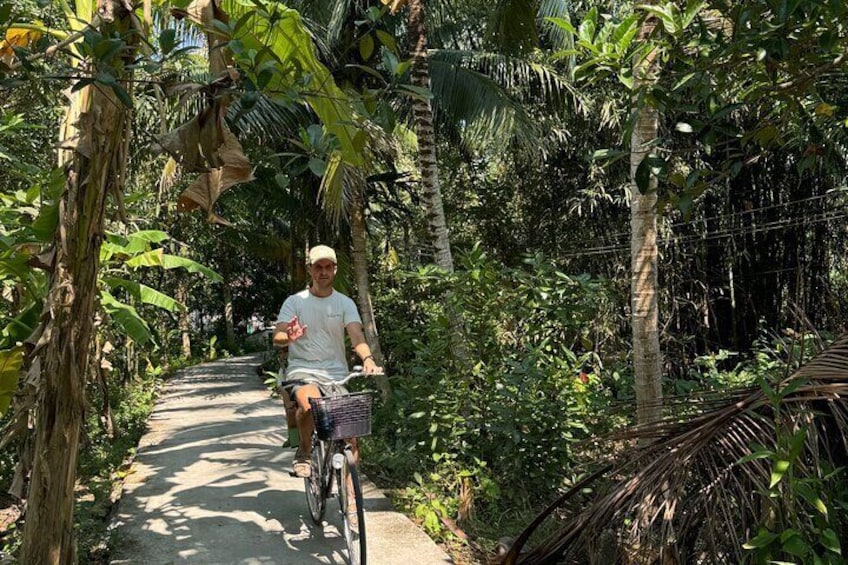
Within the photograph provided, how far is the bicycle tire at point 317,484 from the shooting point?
4.76 metres

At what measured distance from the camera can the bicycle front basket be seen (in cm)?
421

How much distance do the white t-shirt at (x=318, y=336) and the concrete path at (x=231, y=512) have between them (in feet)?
3.75

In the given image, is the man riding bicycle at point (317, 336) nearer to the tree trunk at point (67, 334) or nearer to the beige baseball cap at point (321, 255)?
the beige baseball cap at point (321, 255)

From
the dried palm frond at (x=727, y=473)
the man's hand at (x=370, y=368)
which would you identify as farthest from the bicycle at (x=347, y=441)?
the dried palm frond at (x=727, y=473)

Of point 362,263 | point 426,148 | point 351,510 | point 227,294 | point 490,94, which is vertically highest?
point 490,94

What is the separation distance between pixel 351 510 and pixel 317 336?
1.21 m

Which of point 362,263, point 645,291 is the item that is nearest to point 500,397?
point 645,291

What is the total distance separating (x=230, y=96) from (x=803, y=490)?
2460 millimetres

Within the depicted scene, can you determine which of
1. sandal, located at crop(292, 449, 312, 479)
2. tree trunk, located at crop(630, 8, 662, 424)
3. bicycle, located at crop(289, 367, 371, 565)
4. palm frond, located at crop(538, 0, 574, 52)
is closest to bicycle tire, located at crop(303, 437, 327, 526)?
sandal, located at crop(292, 449, 312, 479)

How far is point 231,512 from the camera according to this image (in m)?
5.50

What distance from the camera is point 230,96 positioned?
2709mm

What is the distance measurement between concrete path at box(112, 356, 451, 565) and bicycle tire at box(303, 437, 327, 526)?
15 cm

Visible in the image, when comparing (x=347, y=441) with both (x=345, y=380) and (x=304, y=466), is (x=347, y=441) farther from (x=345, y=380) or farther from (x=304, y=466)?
(x=304, y=466)

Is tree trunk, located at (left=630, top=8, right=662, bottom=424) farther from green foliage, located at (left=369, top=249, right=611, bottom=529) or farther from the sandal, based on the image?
the sandal
